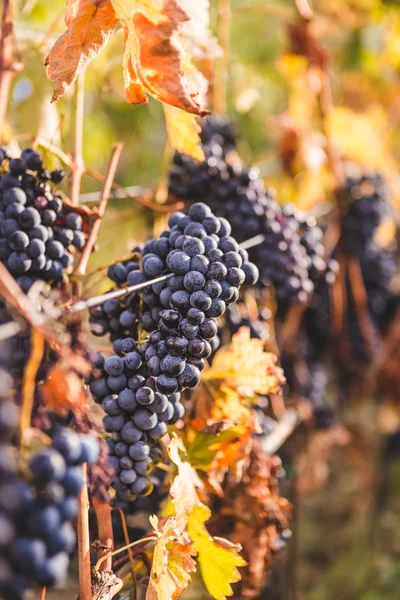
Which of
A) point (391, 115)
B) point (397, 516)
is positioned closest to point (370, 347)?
point (397, 516)

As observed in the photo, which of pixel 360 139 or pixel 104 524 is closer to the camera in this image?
pixel 104 524

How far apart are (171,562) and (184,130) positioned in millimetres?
664

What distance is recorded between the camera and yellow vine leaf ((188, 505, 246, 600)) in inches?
32.3

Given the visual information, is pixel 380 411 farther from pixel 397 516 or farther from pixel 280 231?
pixel 280 231

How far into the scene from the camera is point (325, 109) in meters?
1.60

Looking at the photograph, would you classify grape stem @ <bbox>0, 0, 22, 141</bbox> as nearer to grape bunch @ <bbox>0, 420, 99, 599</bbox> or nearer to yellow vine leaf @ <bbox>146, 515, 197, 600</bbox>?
grape bunch @ <bbox>0, 420, 99, 599</bbox>

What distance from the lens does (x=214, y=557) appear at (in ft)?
2.75

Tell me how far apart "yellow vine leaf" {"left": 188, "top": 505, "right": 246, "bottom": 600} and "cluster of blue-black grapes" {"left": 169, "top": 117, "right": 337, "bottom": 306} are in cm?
52

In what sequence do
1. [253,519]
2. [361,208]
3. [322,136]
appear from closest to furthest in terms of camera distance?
[253,519] < [361,208] < [322,136]

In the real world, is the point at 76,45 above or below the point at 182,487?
above

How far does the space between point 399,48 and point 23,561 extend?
2.17m

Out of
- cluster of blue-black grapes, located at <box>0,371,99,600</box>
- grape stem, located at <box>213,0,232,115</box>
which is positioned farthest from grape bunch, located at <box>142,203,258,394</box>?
grape stem, located at <box>213,0,232,115</box>

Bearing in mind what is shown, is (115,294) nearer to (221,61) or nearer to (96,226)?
(96,226)

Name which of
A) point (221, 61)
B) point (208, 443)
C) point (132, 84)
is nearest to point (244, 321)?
point (208, 443)
